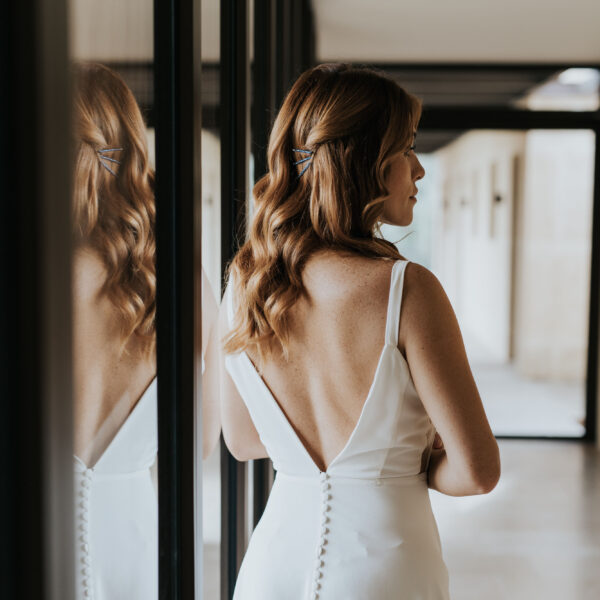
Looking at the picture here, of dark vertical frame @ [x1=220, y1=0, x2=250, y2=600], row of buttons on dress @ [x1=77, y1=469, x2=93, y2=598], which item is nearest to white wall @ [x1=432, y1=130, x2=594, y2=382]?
dark vertical frame @ [x1=220, y1=0, x2=250, y2=600]

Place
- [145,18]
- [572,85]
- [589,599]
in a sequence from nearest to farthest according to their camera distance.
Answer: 1. [145,18]
2. [589,599]
3. [572,85]

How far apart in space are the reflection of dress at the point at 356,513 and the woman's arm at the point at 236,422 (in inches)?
3.0

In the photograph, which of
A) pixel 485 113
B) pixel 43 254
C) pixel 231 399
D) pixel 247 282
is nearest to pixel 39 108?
pixel 43 254

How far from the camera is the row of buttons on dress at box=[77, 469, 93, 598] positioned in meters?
0.53

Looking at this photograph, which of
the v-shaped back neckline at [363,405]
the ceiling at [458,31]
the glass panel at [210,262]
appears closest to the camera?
the v-shaped back neckline at [363,405]

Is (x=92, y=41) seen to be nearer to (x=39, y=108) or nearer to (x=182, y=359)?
(x=39, y=108)

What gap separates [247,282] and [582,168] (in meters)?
4.43

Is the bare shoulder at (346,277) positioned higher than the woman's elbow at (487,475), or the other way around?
the bare shoulder at (346,277)

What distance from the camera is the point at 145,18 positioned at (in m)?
0.76

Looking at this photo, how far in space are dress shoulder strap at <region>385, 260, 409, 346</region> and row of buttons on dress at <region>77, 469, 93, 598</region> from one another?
1.69ft

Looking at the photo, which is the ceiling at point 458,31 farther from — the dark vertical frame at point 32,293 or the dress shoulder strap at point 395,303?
the dark vertical frame at point 32,293

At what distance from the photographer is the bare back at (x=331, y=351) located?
98 centimetres

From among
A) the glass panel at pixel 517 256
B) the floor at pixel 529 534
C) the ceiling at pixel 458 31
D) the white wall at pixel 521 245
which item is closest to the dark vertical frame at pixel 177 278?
the floor at pixel 529 534

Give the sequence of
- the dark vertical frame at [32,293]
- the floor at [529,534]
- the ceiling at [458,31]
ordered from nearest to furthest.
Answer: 1. the dark vertical frame at [32,293]
2. the floor at [529,534]
3. the ceiling at [458,31]
